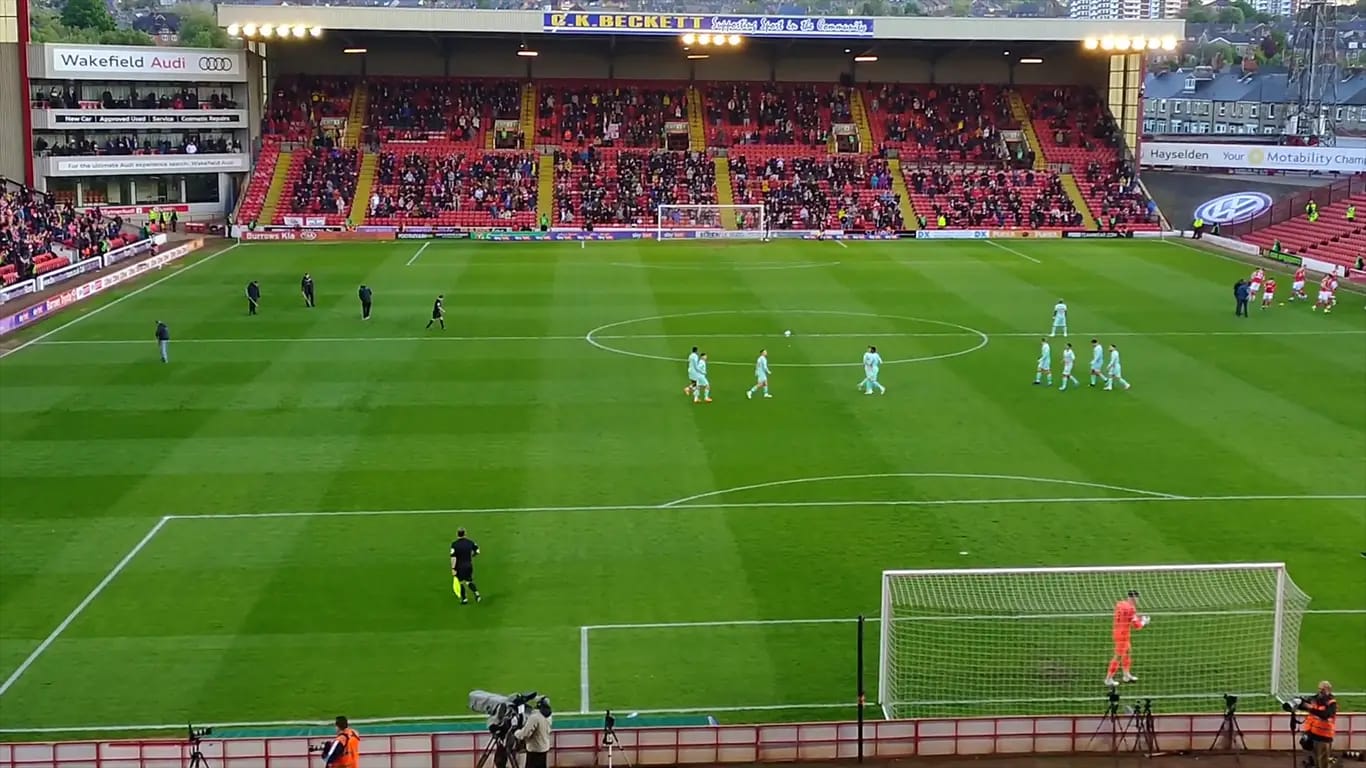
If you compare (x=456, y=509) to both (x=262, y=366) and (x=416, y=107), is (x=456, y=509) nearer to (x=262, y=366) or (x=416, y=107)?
(x=262, y=366)

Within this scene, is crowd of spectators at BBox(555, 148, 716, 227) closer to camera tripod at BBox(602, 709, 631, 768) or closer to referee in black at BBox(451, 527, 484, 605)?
referee in black at BBox(451, 527, 484, 605)

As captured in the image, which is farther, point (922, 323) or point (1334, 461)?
point (922, 323)

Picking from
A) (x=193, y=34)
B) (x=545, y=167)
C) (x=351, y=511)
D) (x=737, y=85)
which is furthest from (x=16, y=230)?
(x=193, y=34)

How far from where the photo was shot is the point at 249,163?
7438 centimetres

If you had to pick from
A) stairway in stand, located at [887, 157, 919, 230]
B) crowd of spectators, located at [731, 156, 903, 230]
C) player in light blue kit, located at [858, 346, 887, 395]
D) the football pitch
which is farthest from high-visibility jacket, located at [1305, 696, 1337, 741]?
stairway in stand, located at [887, 157, 919, 230]

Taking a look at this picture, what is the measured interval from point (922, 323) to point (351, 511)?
23.4m

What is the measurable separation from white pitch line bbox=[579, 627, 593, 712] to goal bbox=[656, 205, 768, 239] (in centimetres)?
5176

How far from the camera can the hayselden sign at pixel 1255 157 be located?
68.2 meters

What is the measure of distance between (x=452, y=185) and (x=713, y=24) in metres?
15.6

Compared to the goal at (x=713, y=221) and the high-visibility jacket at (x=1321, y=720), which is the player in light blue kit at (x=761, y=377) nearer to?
the high-visibility jacket at (x=1321, y=720)

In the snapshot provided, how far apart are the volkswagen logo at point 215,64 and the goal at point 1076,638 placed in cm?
6079

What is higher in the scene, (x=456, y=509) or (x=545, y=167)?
(x=545, y=167)

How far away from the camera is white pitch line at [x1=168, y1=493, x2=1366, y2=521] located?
24.7 m

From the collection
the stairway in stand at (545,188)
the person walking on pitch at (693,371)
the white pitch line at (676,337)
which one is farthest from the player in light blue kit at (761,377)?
the stairway in stand at (545,188)
